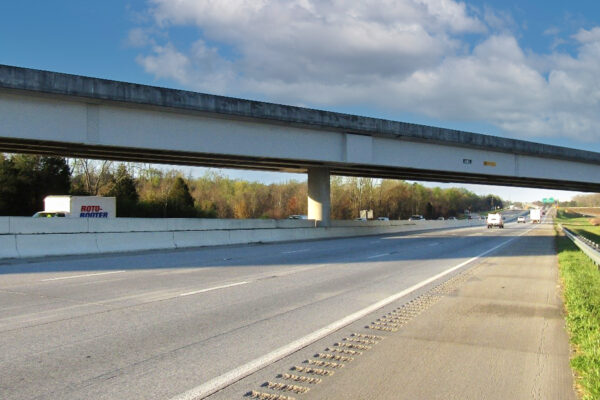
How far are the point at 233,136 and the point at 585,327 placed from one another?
2062 centimetres

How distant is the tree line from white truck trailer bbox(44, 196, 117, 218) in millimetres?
14532

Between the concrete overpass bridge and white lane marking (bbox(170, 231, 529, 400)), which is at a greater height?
the concrete overpass bridge

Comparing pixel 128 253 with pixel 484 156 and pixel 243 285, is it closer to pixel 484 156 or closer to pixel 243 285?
pixel 243 285

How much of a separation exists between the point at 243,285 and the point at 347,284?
2.56m

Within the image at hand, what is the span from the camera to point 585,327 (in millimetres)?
7457

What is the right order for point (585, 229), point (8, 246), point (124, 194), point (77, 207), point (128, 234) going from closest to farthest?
1. point (8, 246)
2. point (128, 234)
3. point (77, 207)
4. point (124, 194)
5. point (585, 229)

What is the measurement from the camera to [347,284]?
41.1ft

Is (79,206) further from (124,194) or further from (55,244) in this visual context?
(124,194)

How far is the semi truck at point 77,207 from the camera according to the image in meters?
33.6

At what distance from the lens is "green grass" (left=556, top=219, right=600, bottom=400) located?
5176mm

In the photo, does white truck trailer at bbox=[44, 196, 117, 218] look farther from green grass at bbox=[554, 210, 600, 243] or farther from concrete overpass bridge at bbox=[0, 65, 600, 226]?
green grass at bbox=[554, 210, 600, 243]

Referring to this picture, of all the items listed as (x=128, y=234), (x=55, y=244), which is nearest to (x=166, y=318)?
(x=55, y=244)

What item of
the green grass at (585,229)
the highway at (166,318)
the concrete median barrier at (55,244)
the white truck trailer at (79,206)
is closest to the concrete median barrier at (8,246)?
the concrete median barrier at (55,244)

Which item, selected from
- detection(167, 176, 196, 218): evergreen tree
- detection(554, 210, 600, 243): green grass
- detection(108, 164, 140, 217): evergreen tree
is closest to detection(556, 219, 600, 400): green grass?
detection(554, 210, 600, 243): green grass
